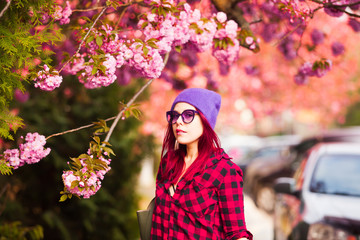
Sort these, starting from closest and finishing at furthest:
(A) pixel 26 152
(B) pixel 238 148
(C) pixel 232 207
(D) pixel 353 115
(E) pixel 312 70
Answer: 1. (C) pixel 232 207
2. (A) pixel 26 152
3. (E) pixel 312 70
4. (B) pixel 238 148
5. (D) pixel 353 115

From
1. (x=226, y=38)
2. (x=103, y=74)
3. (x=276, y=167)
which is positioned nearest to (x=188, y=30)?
(x=226, y=38)

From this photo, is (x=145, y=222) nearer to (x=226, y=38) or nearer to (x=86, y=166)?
(x=86, y=166)

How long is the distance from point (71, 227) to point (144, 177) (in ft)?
28.7

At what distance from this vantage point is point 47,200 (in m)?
6.24

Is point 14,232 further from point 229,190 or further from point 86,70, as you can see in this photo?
point 229,190

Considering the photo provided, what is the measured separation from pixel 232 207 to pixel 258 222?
7.73m

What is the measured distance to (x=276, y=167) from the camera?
1204cm

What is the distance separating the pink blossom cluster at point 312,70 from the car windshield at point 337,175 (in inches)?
48.3

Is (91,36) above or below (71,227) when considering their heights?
above

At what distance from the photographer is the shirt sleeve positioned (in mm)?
2410

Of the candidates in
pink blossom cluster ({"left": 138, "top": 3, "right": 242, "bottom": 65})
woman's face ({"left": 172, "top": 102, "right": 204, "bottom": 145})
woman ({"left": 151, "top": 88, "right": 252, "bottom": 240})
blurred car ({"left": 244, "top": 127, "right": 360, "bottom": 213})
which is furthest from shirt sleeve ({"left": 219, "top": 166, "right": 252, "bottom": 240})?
blurred car ({"left": 244, "top": 127, "right": 360, "bottom": 213})

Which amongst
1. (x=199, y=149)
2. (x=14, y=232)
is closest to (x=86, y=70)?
(x=199, y=149)

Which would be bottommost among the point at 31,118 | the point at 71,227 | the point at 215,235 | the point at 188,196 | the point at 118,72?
the point at 71,227

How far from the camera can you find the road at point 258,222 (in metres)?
8.43
